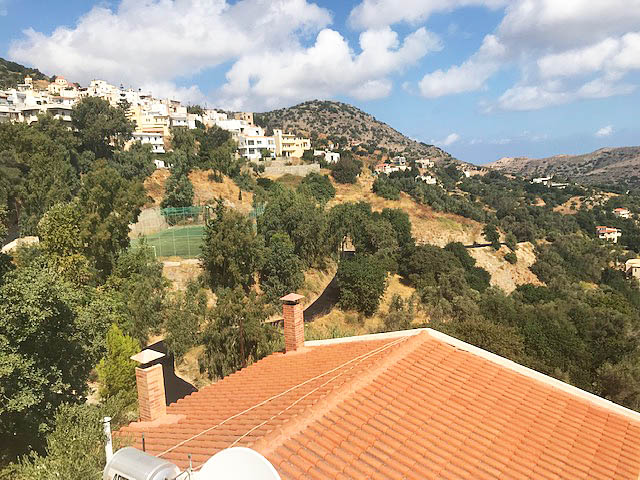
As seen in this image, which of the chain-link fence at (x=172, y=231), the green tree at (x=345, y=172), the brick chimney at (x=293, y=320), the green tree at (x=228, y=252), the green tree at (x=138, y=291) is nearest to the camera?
the brick chimney at (x=293, y=320)

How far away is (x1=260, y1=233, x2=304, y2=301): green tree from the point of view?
34875mm

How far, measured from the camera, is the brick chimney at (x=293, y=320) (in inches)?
465

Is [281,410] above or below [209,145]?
below

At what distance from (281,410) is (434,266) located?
37.0 metres

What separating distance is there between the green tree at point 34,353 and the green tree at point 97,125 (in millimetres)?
46810

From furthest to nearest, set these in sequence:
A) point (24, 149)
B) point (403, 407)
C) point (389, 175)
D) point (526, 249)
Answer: point (389, 175) < point (526, 249) < point (24, 149) < point (403, 407)

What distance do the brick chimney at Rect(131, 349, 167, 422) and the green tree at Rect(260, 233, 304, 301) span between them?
2549cm

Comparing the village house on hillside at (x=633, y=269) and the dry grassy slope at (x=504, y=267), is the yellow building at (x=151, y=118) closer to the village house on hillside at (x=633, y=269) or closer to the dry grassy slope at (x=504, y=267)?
the dry grassy slope at (x=504, y=267)

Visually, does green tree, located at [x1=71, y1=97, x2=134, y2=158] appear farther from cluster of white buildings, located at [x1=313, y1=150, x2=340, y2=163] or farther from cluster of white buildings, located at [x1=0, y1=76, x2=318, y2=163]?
cluster of white buildings, located at [x1=313, y1=150, x2=340, y2=163]

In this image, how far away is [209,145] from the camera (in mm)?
64250

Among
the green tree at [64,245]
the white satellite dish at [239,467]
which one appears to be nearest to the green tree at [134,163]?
the green tree at [64,245]

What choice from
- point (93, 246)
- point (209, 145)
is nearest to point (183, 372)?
point (93, 246)

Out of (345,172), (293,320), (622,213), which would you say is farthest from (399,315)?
(622,213)

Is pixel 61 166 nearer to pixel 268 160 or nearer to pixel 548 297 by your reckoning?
pixel 268 160
